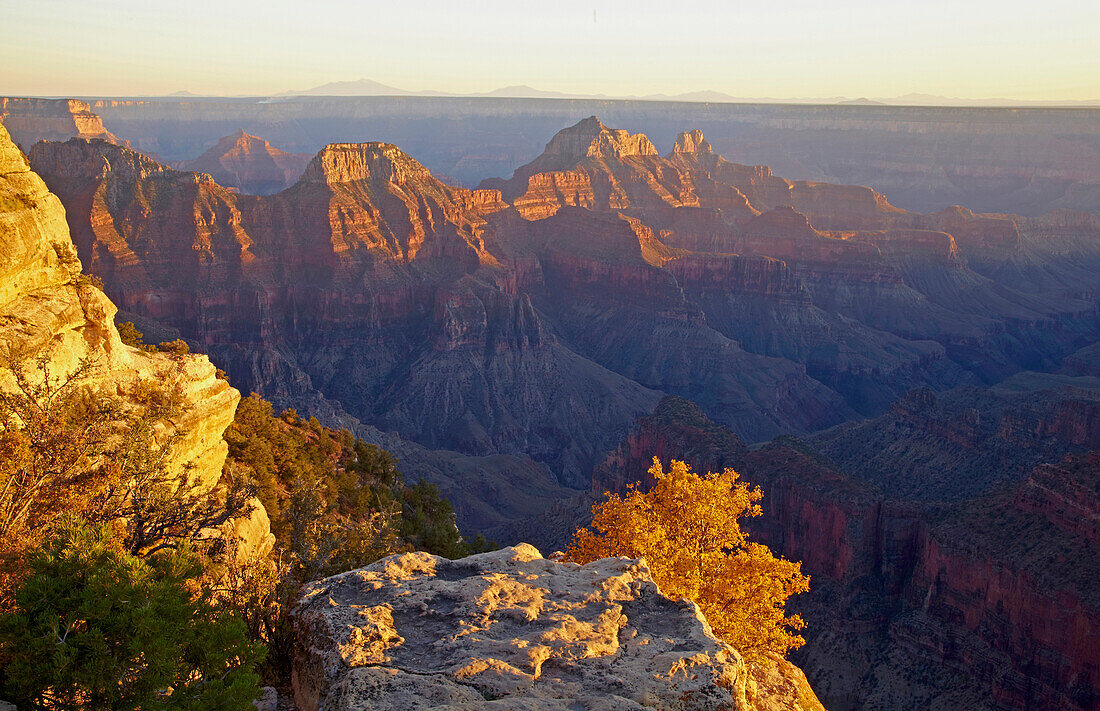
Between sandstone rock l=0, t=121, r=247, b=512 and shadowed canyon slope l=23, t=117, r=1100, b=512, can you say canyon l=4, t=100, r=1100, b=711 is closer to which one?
shadowed canyon slope l=23, t=117, r=1100, b=512

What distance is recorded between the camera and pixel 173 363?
944 inches

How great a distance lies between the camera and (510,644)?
42.4ft

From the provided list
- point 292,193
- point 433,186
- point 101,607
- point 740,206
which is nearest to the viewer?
point 101,607

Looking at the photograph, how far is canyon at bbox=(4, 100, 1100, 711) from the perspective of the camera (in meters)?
40.0

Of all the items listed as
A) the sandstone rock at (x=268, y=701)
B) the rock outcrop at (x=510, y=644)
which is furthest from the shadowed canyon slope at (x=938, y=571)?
the sandstone rock at (x=268, y=701)

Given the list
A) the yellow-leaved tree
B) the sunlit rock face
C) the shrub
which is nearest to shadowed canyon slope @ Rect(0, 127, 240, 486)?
the sunlit rock face

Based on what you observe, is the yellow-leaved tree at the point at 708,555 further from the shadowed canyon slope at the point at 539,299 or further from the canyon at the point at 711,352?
the shadowed canyon slope at the point at 539,299

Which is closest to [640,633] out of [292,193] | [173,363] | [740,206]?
[173,363]

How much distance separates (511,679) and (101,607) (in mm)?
5920

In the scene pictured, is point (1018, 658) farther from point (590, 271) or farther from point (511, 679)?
point (590, 271)

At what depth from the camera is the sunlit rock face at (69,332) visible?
66.1ft

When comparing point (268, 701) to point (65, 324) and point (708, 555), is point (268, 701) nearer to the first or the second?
point (708, 555)

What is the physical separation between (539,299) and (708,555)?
114 metres

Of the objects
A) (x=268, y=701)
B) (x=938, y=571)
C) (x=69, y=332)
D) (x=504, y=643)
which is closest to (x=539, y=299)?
(x=938, y=571)
